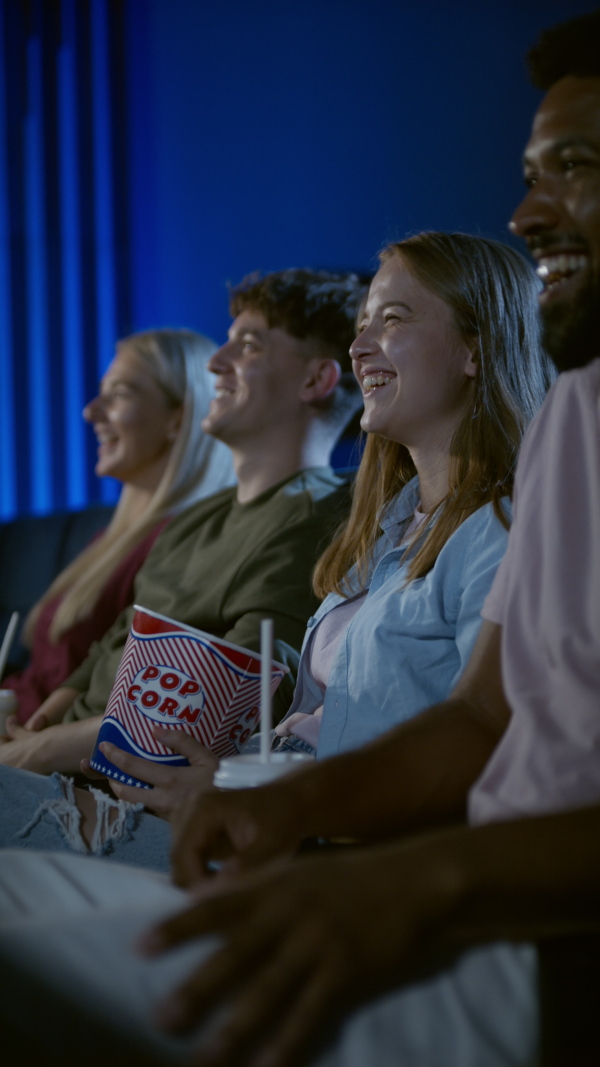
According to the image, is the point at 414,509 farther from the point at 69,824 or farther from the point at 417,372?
the point at 69,824

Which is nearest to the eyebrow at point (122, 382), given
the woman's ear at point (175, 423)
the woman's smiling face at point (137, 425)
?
the woman's smiling face at point (137, 425)

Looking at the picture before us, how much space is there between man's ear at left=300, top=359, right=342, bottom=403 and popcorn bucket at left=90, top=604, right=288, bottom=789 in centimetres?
78

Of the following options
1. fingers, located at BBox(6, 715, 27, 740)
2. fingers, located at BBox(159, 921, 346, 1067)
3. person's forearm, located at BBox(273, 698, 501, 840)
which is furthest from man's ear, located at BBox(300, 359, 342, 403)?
fingers, located at BBox(159, 921, 346, 1067)

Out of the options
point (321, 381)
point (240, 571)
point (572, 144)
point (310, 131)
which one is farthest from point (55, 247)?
point (572, 144)

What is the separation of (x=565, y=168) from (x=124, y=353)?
67.8 inches

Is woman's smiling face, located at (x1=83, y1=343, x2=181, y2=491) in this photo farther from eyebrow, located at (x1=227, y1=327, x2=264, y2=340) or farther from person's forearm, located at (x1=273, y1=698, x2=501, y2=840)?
person's forearm, located at (x1=273, y1=698, x2=501, y2=840)

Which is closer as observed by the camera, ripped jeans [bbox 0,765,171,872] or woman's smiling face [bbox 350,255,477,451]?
ripped jeans [bbox 0,765,171,872]

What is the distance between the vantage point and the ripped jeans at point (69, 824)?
114 cm

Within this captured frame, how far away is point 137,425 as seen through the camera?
238 cm

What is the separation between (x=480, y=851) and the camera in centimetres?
55

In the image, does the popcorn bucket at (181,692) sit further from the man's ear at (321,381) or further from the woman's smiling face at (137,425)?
the woman's smiling face at (137,425)

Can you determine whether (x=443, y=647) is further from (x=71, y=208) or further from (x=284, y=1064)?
(x=71, y=208)

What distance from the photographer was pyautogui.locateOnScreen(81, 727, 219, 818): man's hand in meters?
1.09

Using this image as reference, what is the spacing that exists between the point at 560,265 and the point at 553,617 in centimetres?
32
